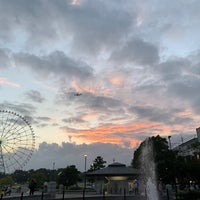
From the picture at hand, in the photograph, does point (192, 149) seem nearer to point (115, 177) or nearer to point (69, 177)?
point (69, 177)

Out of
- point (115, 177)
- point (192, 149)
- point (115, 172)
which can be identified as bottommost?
point (115, 177)

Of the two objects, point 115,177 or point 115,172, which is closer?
point 115,172

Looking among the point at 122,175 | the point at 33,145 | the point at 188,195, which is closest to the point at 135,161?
the point at 122,175

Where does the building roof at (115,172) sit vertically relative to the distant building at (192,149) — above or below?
below

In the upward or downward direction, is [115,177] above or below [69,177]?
below

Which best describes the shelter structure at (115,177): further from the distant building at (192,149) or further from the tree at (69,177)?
the tree at (69,177)

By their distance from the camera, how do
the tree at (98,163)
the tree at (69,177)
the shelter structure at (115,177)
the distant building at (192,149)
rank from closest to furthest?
the shelter structure at (115,177), the distant building at (192,149), the tree at (69,177), the tree at (98,163)

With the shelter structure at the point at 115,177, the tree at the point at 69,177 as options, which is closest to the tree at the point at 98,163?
the tree at the point at 69,177

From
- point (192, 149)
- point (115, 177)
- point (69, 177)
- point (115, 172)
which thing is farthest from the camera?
point (192, 149)

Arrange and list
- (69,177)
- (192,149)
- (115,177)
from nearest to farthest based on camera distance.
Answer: (115,177), (69,177), (192,149)

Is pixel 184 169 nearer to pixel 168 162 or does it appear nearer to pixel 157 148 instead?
pixel 168 162

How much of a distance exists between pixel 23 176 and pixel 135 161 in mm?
90925

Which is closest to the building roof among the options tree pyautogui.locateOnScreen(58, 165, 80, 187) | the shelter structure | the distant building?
the shelter structure

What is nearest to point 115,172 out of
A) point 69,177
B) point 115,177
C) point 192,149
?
point 115,177
